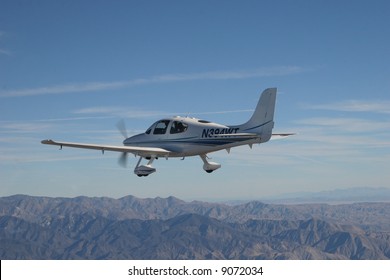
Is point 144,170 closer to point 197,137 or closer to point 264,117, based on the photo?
point 197,137

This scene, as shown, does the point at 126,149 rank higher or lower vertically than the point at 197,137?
lower

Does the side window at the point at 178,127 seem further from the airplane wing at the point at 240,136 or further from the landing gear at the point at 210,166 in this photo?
the landing gear at the point at 210,166

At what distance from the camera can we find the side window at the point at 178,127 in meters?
50.0

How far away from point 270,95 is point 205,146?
292 inches

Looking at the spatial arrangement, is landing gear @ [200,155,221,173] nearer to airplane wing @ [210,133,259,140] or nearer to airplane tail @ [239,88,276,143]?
airplane wing @ [210,133,259,140]

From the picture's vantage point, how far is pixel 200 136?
4934cm

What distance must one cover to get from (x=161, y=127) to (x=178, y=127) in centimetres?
209

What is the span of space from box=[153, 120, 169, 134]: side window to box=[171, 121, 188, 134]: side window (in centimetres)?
87

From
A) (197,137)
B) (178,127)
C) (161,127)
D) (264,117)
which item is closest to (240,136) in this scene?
(264,117)
